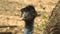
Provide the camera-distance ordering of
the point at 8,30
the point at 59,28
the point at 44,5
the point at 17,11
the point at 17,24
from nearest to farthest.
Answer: the point at 59,28, the point at 8,30, the point at 17,24, the point at 17,11, the point at 44,5

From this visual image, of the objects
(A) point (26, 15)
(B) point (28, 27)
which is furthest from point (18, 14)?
(A) point (26, 15)

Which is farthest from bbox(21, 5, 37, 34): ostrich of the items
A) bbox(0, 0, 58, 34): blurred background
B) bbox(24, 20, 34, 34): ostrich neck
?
bbox(0, 0, 58, 34): blurred background

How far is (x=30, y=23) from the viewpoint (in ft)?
15.6

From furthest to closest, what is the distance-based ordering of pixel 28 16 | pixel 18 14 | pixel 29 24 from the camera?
1. pixel 18 14
2. pixel 29 24
3. pixel 28 16

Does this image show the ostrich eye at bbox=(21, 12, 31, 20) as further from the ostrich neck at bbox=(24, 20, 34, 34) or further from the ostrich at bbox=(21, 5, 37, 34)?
the ostrich neck at bbox=(24, 20, 34, 34)

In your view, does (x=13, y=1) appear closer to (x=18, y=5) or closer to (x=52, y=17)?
(x=18, y=5)

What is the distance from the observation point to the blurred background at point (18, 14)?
8.81m

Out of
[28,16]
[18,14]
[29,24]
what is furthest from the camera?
[18,14]

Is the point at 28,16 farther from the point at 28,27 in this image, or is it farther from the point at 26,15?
the point at 28,27

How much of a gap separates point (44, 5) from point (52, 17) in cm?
655

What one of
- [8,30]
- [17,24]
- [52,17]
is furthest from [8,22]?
[52,17]

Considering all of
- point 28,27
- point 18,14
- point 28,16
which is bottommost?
point 18,14

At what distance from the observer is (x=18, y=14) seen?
10125 millimetres

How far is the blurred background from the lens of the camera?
8812 millimetres
